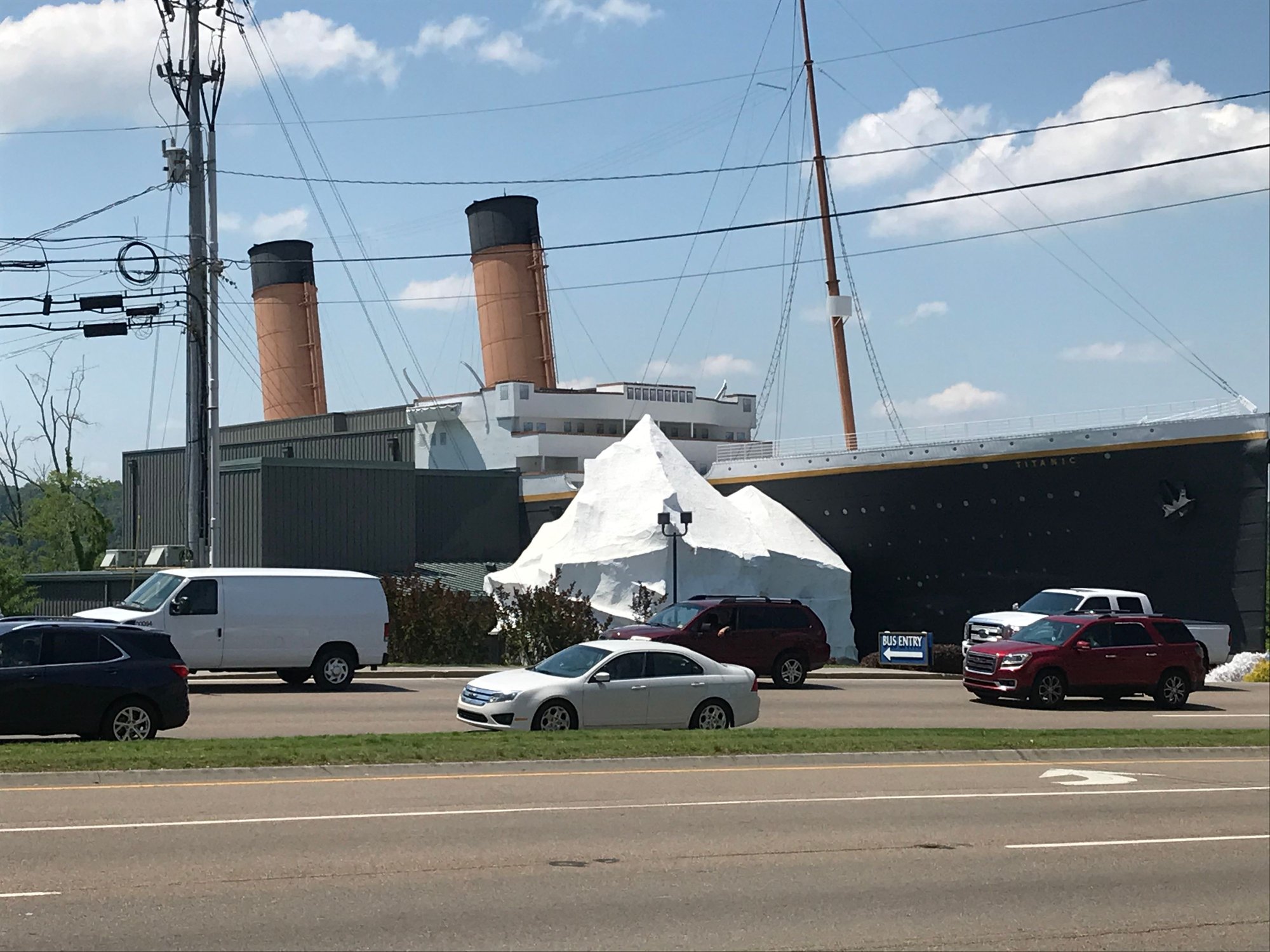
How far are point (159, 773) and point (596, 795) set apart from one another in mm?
4115

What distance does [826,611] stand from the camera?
3984cm

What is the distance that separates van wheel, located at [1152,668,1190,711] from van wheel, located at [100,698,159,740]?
712 inches

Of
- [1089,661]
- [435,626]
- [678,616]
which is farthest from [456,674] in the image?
[1089,661]

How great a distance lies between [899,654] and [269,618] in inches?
743

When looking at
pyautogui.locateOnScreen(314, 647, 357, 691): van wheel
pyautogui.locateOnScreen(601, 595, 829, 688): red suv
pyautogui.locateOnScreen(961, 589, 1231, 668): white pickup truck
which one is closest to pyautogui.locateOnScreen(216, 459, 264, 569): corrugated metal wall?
pyautogui.locateOnScreen(601, 595, 829, 688): red suv

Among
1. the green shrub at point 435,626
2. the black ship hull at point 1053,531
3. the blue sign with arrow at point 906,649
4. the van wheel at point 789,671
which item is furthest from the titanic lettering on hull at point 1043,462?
the green shrub at point 435,626

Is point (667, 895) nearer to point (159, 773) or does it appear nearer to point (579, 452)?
point (159, 773)

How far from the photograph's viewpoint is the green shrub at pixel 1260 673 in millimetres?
34156

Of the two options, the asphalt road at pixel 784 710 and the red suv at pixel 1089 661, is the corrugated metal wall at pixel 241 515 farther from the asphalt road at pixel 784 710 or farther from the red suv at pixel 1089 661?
the red suv at pixel 1089 661

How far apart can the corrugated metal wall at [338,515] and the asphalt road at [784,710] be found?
1577 cm

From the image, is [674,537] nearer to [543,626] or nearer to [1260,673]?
[543,626]

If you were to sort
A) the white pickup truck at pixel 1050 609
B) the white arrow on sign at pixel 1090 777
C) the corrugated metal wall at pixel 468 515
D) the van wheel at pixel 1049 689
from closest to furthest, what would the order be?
the white arrow on sign at pixel 1090 777 → the van wheel at pixel 1049 689 → the white pickup truck at pixel 1050 609 → the corrugated metal wall at pixel 468 515

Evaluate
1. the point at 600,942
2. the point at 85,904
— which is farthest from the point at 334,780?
the point at 600,942

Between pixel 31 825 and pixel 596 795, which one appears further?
pixel 596 795
